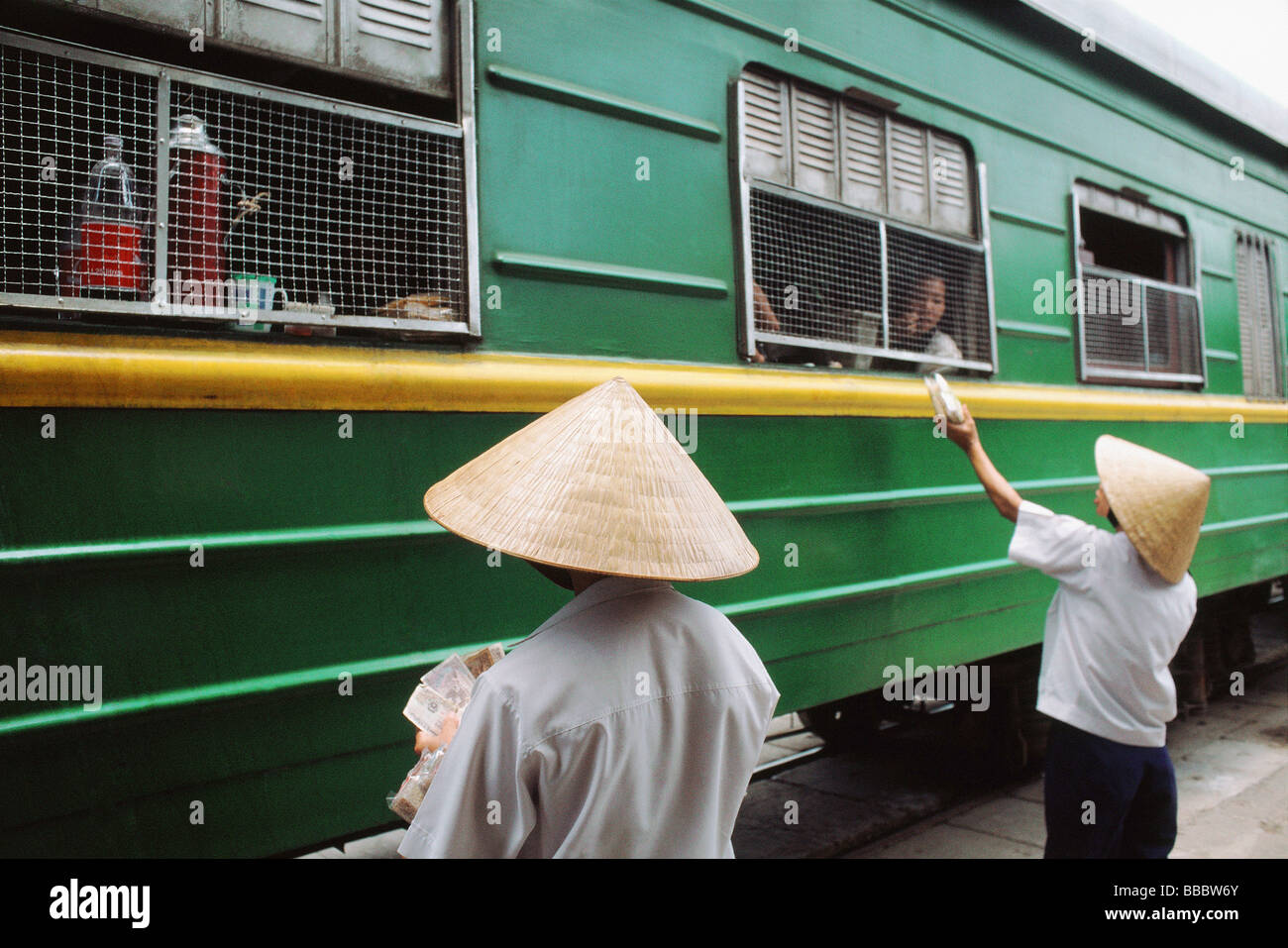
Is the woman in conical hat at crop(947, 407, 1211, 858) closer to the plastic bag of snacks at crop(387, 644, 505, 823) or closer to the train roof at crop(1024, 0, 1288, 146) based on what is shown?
the plastic bag of snacks at crop(387, 644, 505, 823)

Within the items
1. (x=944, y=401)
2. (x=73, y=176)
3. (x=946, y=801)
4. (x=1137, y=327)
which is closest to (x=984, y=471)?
(x=944, y=401)

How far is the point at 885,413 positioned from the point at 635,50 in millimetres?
1388

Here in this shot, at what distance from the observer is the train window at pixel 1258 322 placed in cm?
515

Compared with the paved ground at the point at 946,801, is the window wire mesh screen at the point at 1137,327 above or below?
above

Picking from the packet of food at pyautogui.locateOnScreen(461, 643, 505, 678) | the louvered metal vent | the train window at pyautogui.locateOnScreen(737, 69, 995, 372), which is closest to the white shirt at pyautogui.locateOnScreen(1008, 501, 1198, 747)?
the train window at pyautogui.locateOnScreen(737, 69, 995, 372)

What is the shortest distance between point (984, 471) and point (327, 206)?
7.22 ft

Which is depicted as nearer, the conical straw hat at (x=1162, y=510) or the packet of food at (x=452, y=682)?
the packet of food at (x=452, y=682)

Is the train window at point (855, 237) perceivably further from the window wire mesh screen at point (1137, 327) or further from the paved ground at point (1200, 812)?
the paved ground at point (1200, 812)

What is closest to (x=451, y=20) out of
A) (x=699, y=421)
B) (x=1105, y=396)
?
(x=699, y=421)

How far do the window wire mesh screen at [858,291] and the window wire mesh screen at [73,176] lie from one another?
1640 millimetres

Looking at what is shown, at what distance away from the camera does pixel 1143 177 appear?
172 inches

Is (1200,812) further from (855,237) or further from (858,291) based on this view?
(855,237)

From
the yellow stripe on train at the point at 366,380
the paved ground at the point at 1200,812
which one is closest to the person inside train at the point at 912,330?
the yellow stripe on train at the point at 366,380
